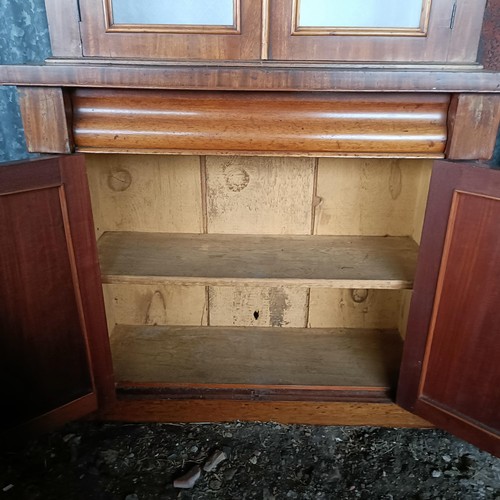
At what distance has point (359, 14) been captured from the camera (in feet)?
3.87

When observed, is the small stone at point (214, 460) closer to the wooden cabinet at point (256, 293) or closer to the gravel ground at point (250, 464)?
the gravel ground at point (250, 464)

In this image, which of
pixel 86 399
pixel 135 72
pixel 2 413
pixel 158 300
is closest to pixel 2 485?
pixel 2 413

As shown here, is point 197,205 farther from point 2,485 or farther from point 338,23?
point 2,485

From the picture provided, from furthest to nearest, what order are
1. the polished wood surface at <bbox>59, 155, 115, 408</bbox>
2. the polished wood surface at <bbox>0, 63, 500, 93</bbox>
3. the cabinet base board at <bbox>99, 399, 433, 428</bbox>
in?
the cabinet base board at <bbox>99, 399, 433, 428</bbox> < the polished wood surface at <bbox>59, 155, 115, 408</bbox> < the polished wood surface at <bbox>0, 63, 500, 93</bbox>

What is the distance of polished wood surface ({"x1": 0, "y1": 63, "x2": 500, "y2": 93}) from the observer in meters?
1.12

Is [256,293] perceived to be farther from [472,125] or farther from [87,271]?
[472,125]

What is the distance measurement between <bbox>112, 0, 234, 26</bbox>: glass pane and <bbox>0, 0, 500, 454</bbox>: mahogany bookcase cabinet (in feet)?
0.09

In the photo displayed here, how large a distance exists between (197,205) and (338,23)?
81cm

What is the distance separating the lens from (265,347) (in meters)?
1.82

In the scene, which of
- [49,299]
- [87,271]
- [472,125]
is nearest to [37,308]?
[49,299]

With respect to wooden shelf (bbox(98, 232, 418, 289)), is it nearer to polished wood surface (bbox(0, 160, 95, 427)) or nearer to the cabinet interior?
the cabinet interior

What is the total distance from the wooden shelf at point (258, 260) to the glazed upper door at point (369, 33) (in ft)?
2.02

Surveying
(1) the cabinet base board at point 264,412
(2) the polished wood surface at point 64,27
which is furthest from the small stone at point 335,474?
(2) the polished wood surface at point 64,27

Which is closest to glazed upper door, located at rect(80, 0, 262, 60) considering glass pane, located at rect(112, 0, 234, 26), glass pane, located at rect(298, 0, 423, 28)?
glass pane, located at rect(112, 0, 234, 26)
